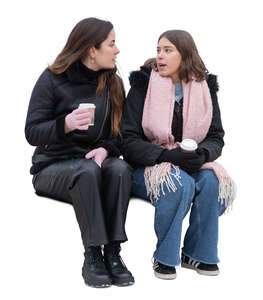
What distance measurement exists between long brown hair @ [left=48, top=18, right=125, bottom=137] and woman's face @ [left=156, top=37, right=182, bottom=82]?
1.08ft

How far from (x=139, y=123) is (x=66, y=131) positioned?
0.51 m

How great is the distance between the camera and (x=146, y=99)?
4203mm

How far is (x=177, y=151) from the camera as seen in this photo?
4.04 metres

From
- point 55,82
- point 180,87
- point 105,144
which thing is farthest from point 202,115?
point 55,82

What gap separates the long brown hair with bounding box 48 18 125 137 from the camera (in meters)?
4.09

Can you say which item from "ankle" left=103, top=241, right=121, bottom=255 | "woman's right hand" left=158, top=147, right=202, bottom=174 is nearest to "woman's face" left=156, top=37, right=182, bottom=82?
"woman's right hand" left=158, top=147, right=202, bottom=174

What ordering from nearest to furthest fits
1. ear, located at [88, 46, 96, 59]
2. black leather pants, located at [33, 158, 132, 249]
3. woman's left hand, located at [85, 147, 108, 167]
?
black leather pants, located at [33, 158, 132, 249]
woman's left hand, located at [85, 147, 108, 167]
ear, located at [88, 46, 96, 59]

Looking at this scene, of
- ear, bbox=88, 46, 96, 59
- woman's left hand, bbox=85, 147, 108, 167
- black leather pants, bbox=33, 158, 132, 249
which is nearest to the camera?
black leather pants, bbox=33, 158, 132, 249

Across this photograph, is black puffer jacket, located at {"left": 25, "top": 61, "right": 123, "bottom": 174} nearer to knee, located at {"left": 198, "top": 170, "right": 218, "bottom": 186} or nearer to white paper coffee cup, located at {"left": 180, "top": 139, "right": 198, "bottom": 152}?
white paper coffee cup, located at {"left": 180, "top": 139, "right": 198, "bottom": 152}

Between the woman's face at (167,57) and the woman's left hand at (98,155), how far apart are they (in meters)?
0.64

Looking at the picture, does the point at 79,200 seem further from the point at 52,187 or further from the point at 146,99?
the point at 146,99

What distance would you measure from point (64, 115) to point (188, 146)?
78cm

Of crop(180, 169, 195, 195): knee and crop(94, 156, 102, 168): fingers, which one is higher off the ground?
crop(94, 156, 102, 168): fingers

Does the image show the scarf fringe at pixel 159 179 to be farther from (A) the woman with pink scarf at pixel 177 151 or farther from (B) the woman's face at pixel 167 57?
(B) the woman's face at pixel 167 57
